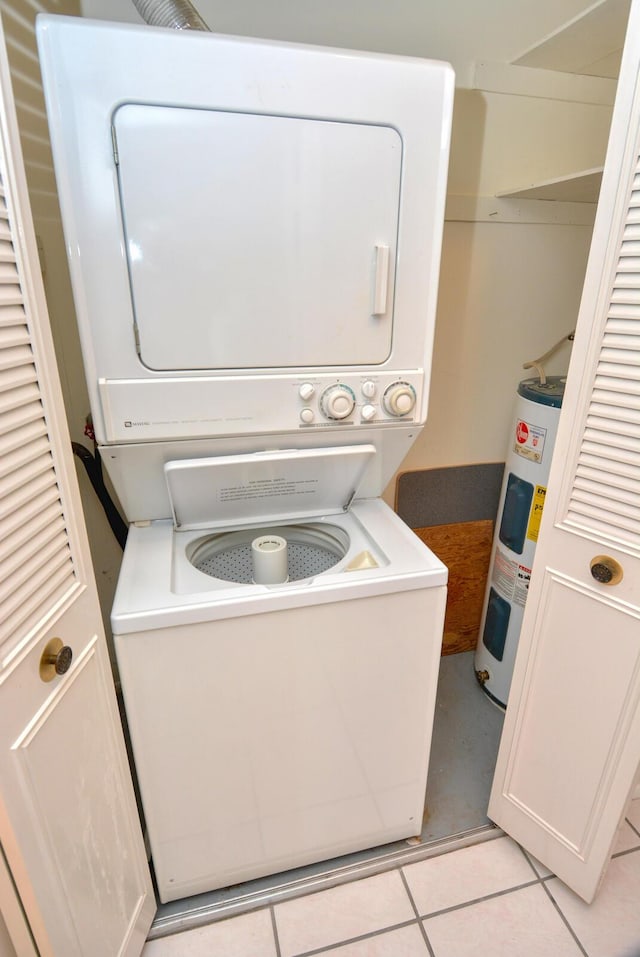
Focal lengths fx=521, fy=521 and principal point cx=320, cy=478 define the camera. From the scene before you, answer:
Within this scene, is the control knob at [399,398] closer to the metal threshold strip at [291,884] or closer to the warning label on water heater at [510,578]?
the warning label on water heater at [510,578]

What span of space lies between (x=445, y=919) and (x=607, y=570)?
108cm

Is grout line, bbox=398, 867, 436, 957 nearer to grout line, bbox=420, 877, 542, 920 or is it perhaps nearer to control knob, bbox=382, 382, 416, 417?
Answer: grout line, bbox=420, 877, 542, 920

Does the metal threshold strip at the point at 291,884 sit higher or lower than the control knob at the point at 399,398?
lower

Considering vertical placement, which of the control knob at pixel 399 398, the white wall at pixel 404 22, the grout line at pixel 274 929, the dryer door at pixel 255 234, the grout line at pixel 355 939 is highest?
the white wall at pixel 404 22

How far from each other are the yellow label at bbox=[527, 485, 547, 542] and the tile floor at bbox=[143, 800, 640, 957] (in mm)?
998

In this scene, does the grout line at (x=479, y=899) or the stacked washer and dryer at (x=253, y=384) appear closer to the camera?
the stacked washer and dryer at (x=253, y=384)

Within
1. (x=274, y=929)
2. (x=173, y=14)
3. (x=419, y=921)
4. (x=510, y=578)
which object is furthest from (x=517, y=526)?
(x=173, y=14)

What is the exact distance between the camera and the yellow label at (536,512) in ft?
5.89

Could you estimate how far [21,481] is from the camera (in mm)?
836

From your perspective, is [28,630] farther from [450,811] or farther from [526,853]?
[526,853]

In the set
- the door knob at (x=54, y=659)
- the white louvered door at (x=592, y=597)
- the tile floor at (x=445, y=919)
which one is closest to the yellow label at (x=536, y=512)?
the white louvered door at (x=592, y=597)

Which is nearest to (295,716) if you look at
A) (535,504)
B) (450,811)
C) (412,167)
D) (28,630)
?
(28,630)

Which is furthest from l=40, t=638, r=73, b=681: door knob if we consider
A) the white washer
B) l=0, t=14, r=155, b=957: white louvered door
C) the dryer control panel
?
the dryer control panel

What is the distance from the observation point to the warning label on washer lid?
1751 millimetres
